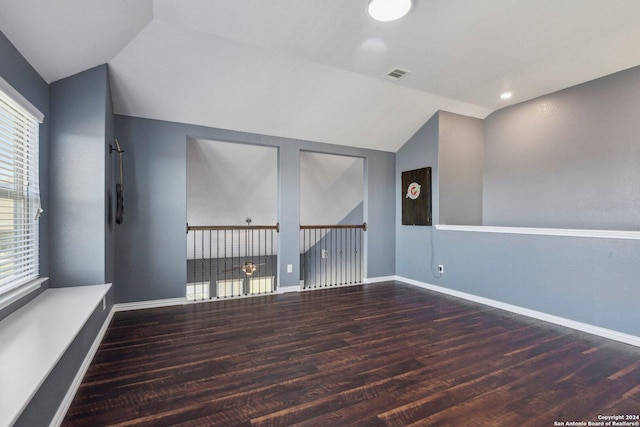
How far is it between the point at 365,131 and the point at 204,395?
395cm

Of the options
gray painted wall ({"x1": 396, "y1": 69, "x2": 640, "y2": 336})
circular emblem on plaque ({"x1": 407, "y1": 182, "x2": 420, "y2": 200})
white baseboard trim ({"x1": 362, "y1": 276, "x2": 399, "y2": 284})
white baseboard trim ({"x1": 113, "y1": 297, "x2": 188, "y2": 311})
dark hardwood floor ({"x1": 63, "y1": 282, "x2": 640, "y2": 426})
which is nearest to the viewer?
dark hardwood floor ({"x1": 63, "y1": 282, "x2": 640, "y2": 426})

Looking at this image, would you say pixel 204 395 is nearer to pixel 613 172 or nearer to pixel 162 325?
pixel 162 325

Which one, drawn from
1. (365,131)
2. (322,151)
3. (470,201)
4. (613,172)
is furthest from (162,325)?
(613,172)

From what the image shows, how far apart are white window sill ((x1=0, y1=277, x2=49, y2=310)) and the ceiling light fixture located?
3121mm

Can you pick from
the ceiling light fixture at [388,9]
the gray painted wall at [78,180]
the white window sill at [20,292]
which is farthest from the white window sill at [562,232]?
the white window sill at [20,292]

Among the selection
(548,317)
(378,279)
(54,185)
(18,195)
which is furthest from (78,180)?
(548,317)

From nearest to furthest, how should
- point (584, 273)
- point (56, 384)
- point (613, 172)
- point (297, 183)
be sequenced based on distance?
point (56, 384) < point (584, 273) < point (613, 172) < point (297, 183)

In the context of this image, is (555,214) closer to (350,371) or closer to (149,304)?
(350,371)

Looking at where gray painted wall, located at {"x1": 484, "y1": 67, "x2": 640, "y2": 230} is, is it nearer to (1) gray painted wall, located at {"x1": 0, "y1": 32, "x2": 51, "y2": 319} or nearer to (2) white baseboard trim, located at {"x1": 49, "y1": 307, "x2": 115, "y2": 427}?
(2) white baseboard trim, located at {"x1": 49, "y1": 307, "x2": 115, "y2": 427}

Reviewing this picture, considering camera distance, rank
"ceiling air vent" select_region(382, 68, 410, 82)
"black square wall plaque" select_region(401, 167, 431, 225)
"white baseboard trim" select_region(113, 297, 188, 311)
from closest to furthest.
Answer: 1. "ceiling air vent" select_region(382, 68, 410, 82)
2. "white baseboard trim" select_region(113, 297, 188, 311)
3. "black square wall plaque" select_region(401, 167, 431, 225)

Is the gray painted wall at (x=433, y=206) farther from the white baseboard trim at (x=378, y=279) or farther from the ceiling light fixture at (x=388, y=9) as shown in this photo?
the ceiling light fixture at (x=388, y=9)

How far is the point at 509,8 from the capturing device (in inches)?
94.3

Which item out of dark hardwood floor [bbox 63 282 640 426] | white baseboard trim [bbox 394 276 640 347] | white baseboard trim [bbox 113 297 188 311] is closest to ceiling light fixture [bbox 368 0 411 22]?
dark hardwood floor [bbox 63 282 640 426]

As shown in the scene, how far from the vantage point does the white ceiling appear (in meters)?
2.36
